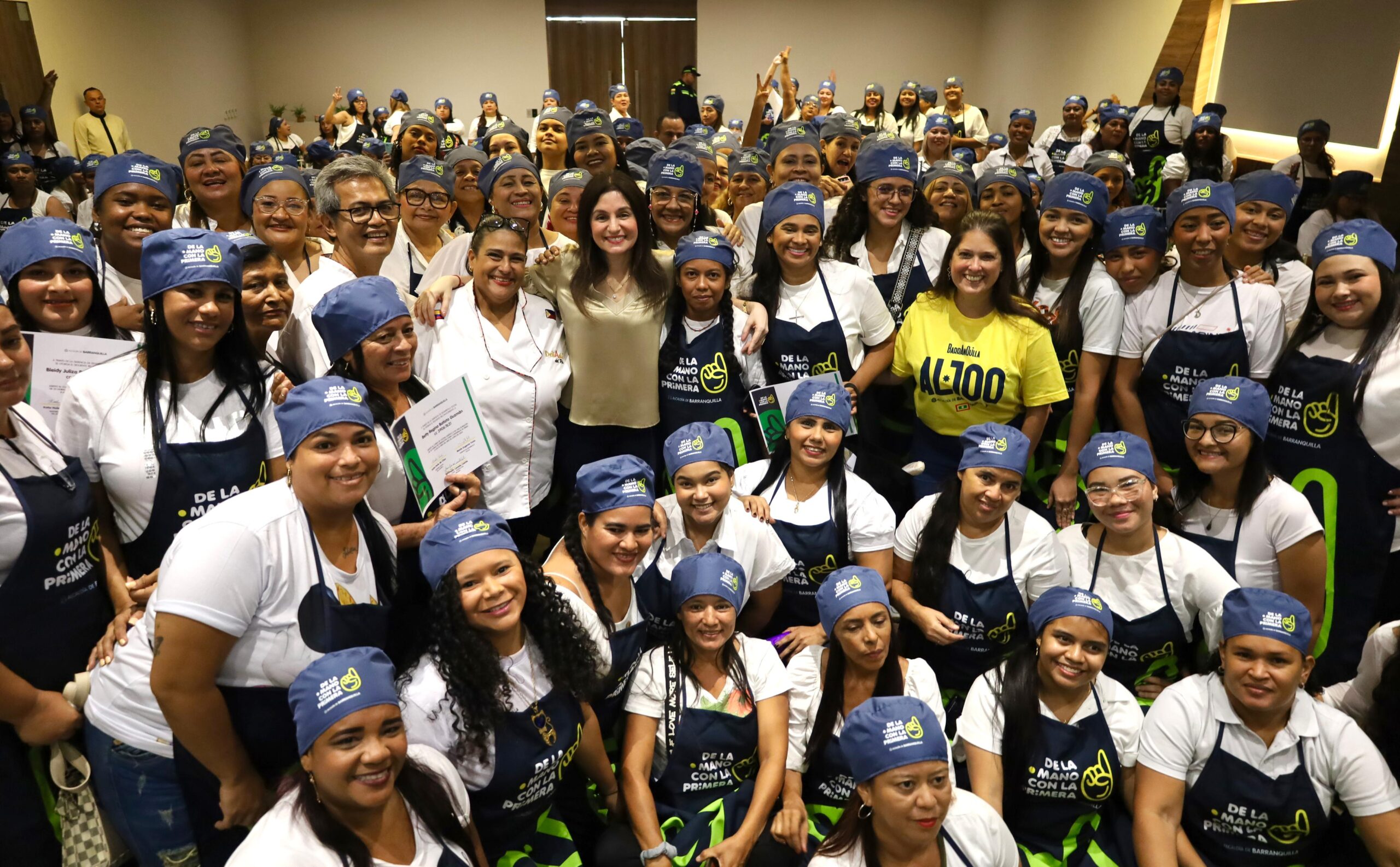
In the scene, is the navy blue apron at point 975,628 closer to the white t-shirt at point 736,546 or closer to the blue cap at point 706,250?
the white t-shirt at point 736,546

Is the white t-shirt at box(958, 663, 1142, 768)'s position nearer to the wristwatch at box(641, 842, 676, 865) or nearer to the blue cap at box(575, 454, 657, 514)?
the wristwatch at box(641, 842, 676, 865)

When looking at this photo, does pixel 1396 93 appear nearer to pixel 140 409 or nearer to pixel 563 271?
pixel 563 271

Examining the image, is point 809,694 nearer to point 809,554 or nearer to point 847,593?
point 847,593

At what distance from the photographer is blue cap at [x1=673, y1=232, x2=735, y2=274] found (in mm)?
3908

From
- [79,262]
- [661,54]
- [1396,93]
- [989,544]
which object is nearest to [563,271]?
[79,262]

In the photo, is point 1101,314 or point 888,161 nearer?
point 1101,314

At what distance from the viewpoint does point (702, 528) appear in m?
3.52

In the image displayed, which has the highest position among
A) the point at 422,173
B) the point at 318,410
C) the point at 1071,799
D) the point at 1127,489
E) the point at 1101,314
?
the point at 422,173

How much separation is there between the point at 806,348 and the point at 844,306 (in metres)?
0.26

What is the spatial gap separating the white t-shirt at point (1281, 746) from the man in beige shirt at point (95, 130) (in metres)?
15.3

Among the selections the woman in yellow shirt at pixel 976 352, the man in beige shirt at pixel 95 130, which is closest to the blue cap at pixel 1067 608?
the woman in yellow shirt at pixel 976 352

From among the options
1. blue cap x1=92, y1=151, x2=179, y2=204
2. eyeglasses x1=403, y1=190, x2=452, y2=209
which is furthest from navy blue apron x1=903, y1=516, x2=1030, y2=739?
blue cap x1=92, y1=151, x2=179, y2=204

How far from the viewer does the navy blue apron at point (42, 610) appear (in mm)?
2379

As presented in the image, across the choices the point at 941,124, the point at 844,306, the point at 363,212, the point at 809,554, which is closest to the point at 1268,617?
the point at 809,554
